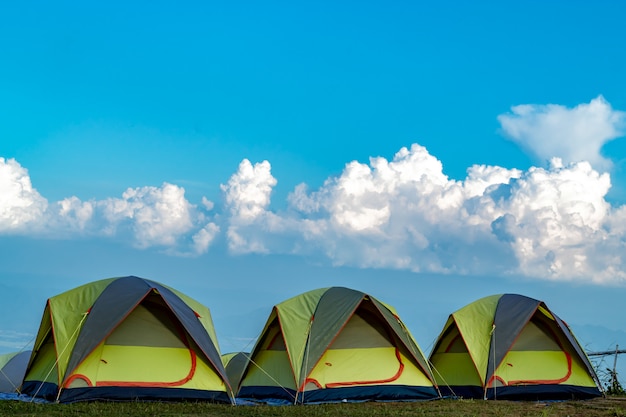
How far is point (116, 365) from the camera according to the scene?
16078 mm

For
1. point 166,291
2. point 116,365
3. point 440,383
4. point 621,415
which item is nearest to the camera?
point 621,415

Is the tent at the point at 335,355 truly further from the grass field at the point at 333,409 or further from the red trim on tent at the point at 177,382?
the red trim on tent at the point at 177,382

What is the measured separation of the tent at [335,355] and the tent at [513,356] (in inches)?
70.7

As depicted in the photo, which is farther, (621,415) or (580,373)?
(580,373)

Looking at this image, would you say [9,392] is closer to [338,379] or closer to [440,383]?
[338,379]

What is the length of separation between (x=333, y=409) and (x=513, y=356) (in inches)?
247

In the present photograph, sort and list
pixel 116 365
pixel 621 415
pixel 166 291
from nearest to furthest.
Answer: pixel 621 415 < pixel 116 365 < pixel 166 291

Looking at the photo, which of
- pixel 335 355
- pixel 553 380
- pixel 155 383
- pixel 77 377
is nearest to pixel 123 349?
pixel 155 383

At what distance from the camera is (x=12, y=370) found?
18500 millimetres

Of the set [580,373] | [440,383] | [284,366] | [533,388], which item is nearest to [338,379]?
[284,366]

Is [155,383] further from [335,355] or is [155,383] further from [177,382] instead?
[335,355]

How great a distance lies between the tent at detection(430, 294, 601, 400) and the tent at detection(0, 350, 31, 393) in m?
10.5

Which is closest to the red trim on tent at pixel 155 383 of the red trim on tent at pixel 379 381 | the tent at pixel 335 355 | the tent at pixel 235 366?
the tent at pixel 335 355

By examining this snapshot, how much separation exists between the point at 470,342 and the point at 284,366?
5055 millimetres
